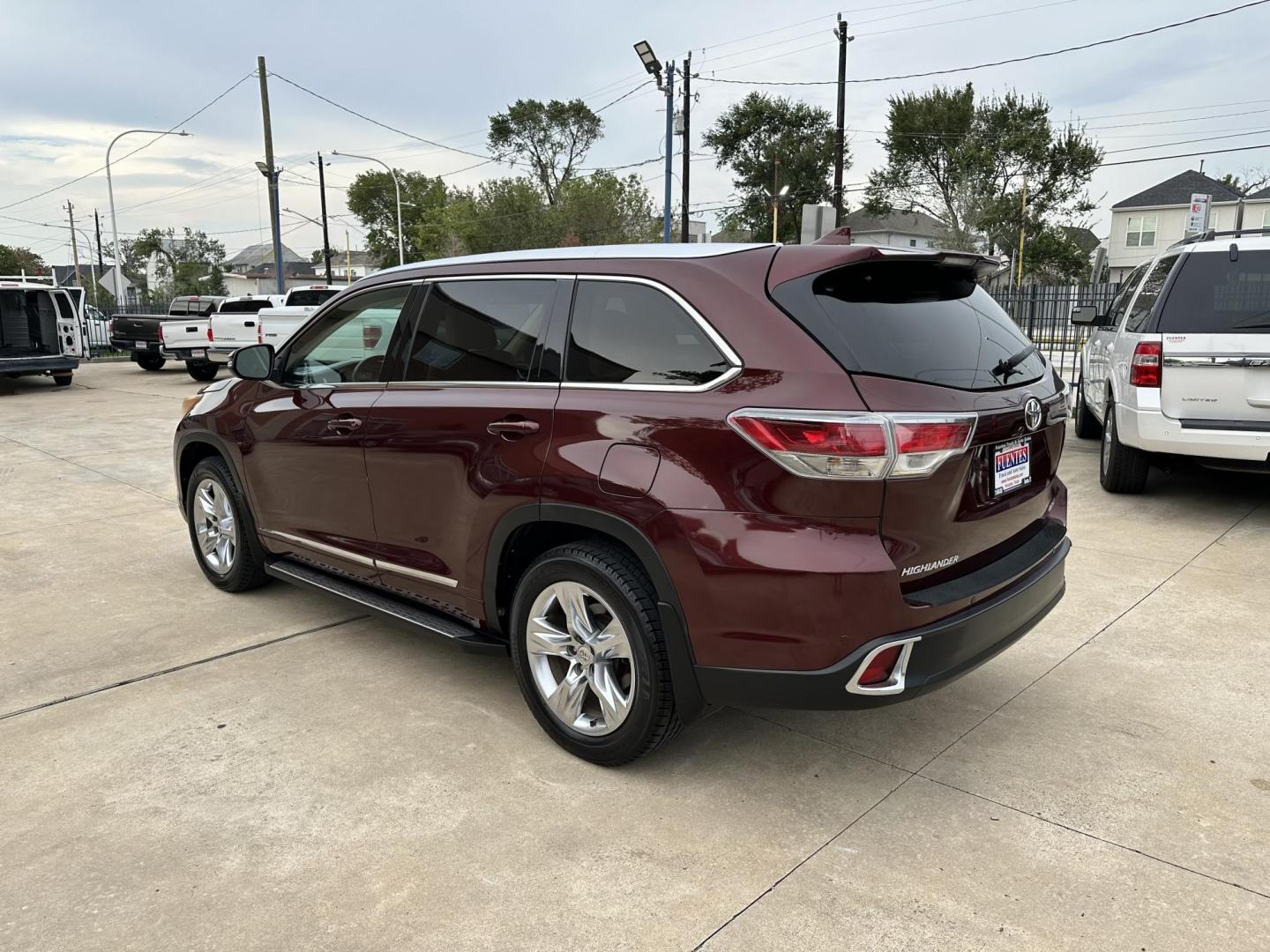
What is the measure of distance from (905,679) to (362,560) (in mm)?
2357

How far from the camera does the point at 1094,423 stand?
9945 millimetres

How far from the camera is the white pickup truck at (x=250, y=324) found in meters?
18.2

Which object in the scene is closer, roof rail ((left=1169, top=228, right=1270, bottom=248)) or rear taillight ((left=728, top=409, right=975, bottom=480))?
rear taillight ((left=728, top=409, right=975, bottom=480))

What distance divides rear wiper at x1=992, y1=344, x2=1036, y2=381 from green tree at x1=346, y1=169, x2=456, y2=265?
80.5m

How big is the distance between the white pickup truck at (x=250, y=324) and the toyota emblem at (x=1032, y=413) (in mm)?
15959

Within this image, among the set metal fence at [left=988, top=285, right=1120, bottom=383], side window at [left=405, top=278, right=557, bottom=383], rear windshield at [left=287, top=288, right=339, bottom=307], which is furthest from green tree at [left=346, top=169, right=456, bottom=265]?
side window at [left=405, top=278, right=557, bottom=383]

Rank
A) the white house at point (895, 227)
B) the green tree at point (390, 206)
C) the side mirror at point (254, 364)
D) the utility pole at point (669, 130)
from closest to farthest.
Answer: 1. the side mirror at point (254, 364)
2. the utility pole at point (669, 130)
3. the white house at point (895, 227)
4. the green tree at point (390, 206)

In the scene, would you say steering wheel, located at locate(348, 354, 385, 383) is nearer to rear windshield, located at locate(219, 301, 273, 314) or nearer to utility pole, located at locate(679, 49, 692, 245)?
rear windshield, located at locate(219, 301, 273, 314)

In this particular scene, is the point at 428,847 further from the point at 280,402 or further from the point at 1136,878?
the point at 280,402

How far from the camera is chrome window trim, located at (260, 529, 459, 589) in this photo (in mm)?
3625

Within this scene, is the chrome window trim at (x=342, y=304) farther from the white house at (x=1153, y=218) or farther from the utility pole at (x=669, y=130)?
the white house at (x=1153, y=218)

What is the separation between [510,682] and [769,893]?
5.54ft

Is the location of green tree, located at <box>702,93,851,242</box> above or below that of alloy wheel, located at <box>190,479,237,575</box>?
above

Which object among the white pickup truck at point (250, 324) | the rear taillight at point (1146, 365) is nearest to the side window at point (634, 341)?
the rear taillight at point (1146, 365)
